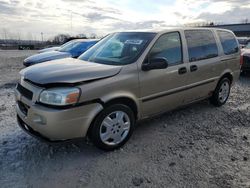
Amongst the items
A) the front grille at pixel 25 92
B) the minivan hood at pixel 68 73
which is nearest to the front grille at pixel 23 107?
the front grille at pixel 25 92

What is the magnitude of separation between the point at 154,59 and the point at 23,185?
8.09 ft

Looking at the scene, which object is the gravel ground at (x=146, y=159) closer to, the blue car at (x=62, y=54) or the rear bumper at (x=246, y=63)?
the blue car at (x=62, y=54)

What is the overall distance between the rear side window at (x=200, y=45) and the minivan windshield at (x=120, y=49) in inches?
35.9

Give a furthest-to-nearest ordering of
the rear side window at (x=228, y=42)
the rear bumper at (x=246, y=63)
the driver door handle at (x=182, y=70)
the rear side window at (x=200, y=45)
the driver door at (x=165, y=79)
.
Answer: the rear bumper at (x=246, y=63) → the rear side window at (x=228, y=42) → the rear side window at (x=200, y=45) → the driver door handle at (x=182, y=70) → the driver door at (x=165, y=79)

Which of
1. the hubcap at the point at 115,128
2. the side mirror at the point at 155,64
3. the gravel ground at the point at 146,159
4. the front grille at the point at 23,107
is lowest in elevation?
the gravel ground at the point at 146,159

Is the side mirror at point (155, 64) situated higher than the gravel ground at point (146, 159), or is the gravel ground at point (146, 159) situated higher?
the side mirror at point (155, 64)

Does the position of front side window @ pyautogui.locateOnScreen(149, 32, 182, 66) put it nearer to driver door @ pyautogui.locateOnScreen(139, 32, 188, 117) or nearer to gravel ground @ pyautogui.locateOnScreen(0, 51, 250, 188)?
driver door @ pyautogui.locateOnScreen(139, 32, 188, 117)

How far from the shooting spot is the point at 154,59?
3.89 metres

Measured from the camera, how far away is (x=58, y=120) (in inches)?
123

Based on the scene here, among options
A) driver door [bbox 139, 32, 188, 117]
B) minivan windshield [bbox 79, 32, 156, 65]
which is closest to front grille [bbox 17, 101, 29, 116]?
minivan windshield [bbox 79, 32, 156, 65]

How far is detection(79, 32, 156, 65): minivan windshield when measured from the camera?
3980 millimetres

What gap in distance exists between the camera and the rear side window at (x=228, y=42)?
5638mm

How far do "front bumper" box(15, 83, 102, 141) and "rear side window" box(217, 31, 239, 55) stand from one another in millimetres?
3607

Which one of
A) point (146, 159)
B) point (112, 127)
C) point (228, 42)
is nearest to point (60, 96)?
point (112, 127)
